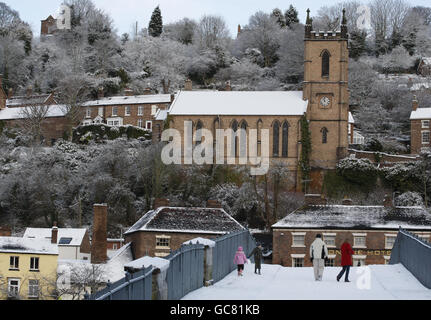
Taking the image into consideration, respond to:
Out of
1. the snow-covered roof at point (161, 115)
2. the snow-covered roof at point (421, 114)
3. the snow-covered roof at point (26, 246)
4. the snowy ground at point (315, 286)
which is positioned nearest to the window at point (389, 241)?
the snow-covered roof at point (26, 246)

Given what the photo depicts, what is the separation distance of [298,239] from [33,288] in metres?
14.8

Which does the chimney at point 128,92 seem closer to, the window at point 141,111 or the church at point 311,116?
the window at point 141,111

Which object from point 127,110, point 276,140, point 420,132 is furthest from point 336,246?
point 127,110

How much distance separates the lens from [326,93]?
67312 mm

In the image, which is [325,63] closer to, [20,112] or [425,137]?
[425,137]

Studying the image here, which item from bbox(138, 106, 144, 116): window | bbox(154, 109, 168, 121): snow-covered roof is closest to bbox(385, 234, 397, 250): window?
bbox(154, 109, 168, 121): snow-covered roof

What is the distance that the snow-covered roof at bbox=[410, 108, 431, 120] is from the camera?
2852 inches

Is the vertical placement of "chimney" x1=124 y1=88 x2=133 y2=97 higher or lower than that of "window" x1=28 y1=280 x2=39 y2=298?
higher

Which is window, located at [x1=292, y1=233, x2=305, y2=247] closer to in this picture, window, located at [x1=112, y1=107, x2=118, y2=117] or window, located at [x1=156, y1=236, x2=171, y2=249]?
window, located at [x1=156, y1=236, x2=171, y2=249]

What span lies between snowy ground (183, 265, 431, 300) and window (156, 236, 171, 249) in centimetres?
2220

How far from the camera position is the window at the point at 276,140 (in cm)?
6694

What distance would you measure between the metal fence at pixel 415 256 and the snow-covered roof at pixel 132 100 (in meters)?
54.4
